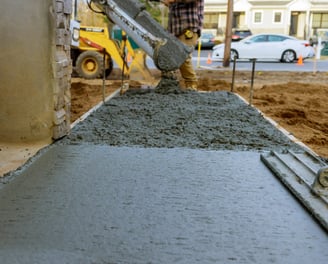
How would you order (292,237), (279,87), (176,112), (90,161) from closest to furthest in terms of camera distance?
(292,237) → (90,161) → (176,112) → (279,87)

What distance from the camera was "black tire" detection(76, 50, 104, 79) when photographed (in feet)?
35.7

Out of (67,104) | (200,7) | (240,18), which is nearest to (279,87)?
(200,7)

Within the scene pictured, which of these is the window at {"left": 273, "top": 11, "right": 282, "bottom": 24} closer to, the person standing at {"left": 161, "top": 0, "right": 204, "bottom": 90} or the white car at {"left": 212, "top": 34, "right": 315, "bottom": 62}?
the white car at {"left": 212, "top": 34, "right": 315, "bottom": 62}

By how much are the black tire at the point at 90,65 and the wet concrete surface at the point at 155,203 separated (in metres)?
6.62

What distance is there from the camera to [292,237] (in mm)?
2260

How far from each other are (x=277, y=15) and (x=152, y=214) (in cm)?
4229

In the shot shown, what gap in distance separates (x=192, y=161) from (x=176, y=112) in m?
2.00

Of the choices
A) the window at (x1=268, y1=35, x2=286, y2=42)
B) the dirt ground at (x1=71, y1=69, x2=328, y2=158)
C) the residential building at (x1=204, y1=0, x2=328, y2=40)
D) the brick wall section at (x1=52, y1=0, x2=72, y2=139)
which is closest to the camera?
the brick wall section at (x1=52, y1=0, x2=72, y2=139)

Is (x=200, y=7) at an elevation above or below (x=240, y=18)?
below

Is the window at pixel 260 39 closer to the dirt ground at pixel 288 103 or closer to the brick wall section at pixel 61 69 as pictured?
the dirt ground at pixel 288 103

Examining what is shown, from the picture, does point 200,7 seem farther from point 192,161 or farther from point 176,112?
point 192,161

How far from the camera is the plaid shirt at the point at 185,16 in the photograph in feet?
24.5

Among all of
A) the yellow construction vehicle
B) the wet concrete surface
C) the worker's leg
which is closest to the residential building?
the yellow construction vehicle

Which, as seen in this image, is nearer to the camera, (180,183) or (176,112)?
(180,183)
